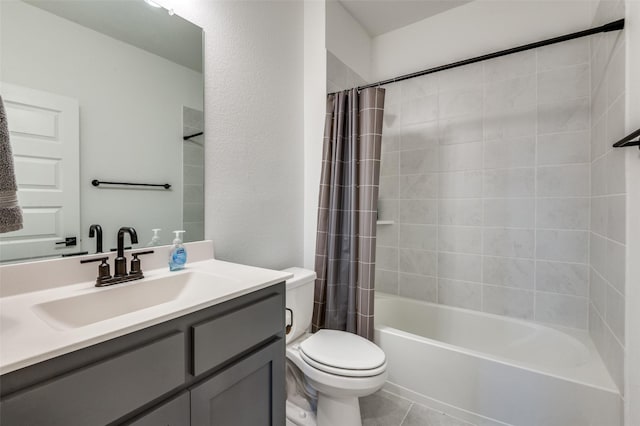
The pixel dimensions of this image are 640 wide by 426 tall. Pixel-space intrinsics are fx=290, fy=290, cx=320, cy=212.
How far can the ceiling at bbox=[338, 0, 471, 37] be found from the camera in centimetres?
211

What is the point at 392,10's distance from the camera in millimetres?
2189

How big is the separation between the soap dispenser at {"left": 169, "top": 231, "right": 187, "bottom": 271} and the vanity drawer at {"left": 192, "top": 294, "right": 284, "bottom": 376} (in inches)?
17.2

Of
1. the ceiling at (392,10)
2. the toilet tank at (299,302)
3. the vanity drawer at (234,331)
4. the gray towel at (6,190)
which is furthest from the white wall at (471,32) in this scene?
the gray towel at (6,190)

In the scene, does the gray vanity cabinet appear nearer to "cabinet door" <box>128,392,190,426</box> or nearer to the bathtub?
"cabinet door" <box>128,392,190,426</box>

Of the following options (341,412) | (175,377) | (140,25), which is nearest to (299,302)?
(341,412)

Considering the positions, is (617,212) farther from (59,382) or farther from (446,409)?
(59,382)

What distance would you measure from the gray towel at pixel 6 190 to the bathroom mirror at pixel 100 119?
27 centimetres

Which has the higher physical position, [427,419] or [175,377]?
[175,377]

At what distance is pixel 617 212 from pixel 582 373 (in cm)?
76

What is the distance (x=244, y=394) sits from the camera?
914mm

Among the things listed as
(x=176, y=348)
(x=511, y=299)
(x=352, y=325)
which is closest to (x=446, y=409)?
(x=352, y=325)

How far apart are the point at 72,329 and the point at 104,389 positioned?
157 millimetres

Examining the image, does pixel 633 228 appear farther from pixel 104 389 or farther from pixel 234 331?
pixel 104 389

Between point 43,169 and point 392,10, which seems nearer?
point 43,169
